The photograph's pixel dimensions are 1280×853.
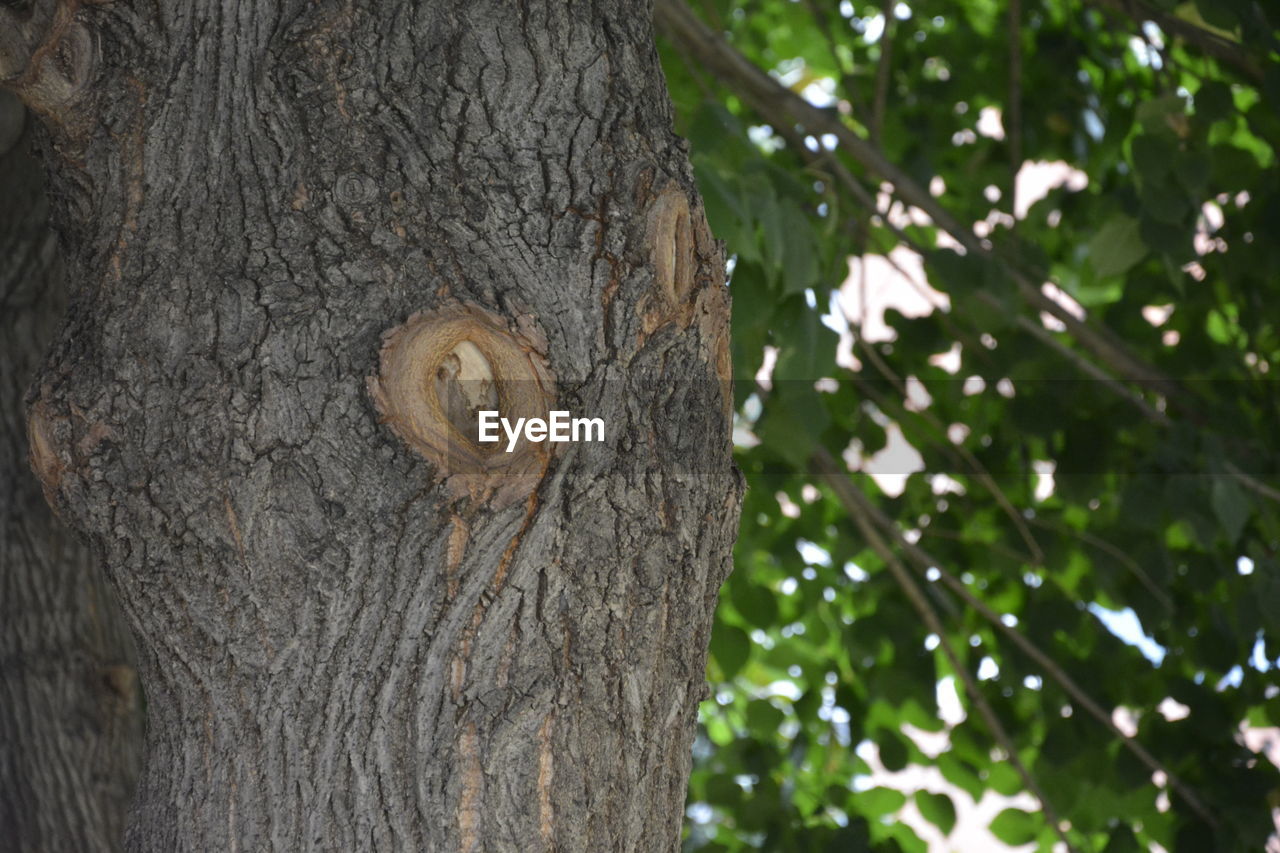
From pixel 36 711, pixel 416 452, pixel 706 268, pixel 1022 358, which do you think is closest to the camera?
pixel 416 452

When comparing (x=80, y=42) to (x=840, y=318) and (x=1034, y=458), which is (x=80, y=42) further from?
(x=1034, y=458)

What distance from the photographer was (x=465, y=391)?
92 centimetres

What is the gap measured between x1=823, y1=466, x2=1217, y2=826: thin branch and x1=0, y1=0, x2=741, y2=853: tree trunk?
1179 millimetres

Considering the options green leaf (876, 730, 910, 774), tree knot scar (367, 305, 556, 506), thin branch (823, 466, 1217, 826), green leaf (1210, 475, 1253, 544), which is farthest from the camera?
green leaf (876, 730, 910, 774)

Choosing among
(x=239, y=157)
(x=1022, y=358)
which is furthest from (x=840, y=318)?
(x=239, y=157)

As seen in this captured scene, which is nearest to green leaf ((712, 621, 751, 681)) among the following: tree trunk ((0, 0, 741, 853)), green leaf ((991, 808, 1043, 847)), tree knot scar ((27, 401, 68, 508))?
green leaf ((991, 808, 1043, 847))

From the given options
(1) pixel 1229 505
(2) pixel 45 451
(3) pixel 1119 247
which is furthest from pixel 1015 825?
(2) pixel 45 451

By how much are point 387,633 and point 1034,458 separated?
2.11 meters

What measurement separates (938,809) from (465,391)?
175 centimetres

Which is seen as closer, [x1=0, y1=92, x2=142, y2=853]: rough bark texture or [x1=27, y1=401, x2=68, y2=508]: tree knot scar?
[x1=27, y1=401, x2=68, y2=508]: tree knot scar

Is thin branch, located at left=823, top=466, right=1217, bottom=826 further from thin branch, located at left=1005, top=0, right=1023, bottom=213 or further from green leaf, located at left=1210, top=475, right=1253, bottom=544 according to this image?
thin branch, located at left=1005, top=0, right=1023, bottom=213

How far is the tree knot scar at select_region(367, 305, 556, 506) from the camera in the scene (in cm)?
91

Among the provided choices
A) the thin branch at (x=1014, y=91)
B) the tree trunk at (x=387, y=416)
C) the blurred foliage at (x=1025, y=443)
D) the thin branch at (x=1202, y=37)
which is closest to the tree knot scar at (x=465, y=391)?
the tree trunk at (x=387, y=416)

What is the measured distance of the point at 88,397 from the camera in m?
0.96
